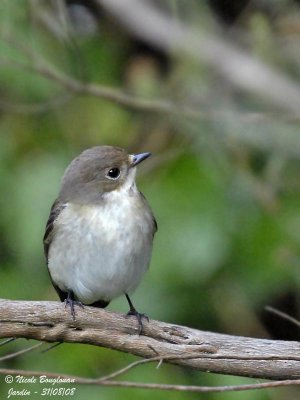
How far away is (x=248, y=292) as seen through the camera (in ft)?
21.6

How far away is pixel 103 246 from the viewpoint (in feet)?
16.0

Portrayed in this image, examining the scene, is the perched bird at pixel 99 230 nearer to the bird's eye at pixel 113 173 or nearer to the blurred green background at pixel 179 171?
the bird's eye at pixel 113 173

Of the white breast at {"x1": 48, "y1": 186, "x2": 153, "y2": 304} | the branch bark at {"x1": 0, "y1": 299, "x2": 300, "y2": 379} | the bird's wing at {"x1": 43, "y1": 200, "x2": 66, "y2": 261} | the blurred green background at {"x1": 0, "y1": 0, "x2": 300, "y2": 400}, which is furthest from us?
the blurred green background at {"x1": 0, "y1": 0, "x2": 300, "y2": 400}

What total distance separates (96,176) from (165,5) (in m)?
2.70

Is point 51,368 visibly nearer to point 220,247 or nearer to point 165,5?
point 220,247

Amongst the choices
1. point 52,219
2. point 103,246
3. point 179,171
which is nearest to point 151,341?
point 103,246

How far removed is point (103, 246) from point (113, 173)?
1.30 feet

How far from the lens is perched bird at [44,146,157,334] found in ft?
16.1

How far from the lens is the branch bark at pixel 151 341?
392 cm

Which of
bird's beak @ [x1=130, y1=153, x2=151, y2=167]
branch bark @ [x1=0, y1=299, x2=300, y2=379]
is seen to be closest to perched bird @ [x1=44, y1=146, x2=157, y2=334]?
bird's beak @ [x1=130, y1=153, x2=151, y2=167]

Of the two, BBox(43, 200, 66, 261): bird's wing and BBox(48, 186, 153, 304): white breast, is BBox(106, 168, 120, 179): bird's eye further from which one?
BBox(43, 200, 66, 261): bird's wing

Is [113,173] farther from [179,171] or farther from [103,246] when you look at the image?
[179,171]

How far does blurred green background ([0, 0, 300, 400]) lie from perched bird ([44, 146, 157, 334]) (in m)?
0.73

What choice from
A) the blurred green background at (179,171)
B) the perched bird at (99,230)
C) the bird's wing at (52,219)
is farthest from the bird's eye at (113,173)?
the blurred green background at (179,171)
